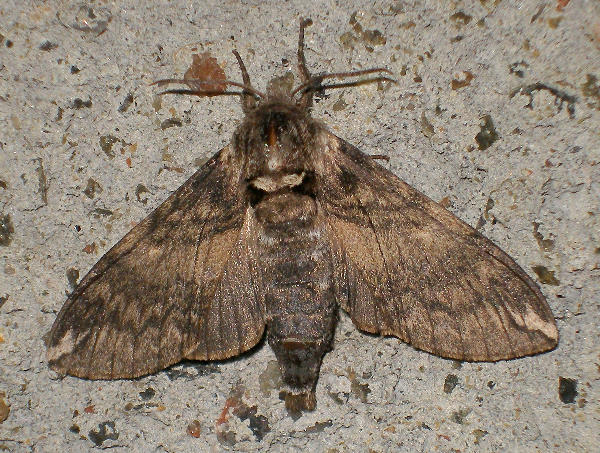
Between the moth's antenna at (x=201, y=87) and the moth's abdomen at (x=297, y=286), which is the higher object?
the moth's antenna at (x=201, y=87)

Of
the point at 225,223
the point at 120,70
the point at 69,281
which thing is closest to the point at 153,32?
the point at 120,70

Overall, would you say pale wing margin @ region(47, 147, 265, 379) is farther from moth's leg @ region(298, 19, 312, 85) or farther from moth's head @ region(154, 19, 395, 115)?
moth's leg @ region(298, 19, 312, 85)

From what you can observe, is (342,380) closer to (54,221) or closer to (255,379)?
(255,379)

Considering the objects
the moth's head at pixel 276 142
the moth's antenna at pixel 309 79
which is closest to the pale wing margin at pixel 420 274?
the moth's head at pixel 276 142

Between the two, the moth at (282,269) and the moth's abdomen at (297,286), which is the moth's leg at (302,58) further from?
the moth's abdomen at (297,286)

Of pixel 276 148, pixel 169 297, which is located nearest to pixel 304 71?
pixel 276 148

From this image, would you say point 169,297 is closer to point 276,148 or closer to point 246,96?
point 276,148
